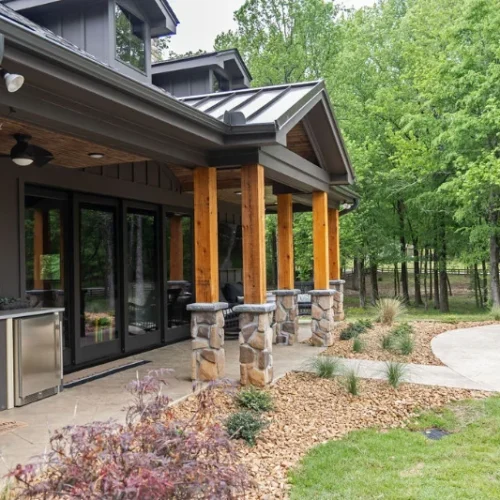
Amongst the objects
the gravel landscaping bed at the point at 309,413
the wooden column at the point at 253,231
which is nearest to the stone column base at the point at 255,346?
the wooden column at the point at 253,231

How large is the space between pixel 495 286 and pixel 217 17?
18918 millimetres

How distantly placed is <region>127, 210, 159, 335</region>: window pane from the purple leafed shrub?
508 cm

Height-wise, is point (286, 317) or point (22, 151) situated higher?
point (22, 151)

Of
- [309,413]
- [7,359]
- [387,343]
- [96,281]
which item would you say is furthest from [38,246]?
[387,343]

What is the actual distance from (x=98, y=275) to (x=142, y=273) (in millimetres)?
1021

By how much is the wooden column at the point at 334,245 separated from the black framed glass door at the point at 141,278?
4.21 meters

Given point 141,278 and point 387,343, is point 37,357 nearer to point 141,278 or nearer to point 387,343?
point 141,278

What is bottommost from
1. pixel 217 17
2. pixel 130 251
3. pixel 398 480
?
pixel 398 480

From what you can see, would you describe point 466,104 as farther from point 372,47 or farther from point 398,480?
point 398,480

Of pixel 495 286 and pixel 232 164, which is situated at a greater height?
pixel 232 164

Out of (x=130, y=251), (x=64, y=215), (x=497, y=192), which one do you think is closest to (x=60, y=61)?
(x=64, y=215)

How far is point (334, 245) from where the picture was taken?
419 inches

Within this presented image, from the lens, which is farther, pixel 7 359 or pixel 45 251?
pixel 45 251

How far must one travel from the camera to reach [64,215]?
19.9 ft
